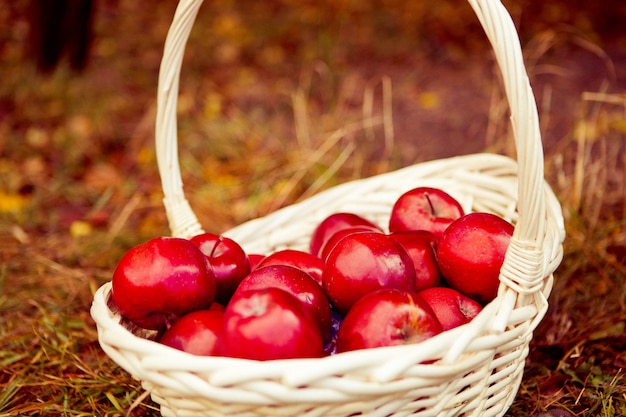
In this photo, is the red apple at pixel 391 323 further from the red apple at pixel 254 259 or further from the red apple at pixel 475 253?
the red apple at pixel 254 259

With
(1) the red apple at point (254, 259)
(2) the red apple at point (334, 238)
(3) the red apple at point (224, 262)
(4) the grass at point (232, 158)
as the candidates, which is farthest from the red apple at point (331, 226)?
(4) the grass at point (232, 158)

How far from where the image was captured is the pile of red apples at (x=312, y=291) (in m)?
1.12

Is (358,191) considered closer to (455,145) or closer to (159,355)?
(159,355)

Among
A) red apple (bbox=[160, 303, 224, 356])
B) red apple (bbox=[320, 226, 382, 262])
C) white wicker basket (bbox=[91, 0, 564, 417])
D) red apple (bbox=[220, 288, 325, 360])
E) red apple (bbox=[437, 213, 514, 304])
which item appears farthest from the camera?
red apple (bbox=[320, 226, 382, 262])

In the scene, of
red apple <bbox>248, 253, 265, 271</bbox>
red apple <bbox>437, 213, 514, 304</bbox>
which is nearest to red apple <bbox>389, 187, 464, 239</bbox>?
red apple <bbox>437, 213, 514, 304</bbox>

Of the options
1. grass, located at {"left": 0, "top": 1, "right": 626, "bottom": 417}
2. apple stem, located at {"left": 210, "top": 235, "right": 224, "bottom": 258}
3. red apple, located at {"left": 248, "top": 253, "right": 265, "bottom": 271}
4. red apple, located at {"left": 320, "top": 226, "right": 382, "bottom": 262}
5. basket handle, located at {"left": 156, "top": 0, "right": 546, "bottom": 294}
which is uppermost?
basket handle, located at {"left": 156, "top": 0, "right": 546, "bottom": 294}

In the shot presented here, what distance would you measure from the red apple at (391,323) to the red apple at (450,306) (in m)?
0.12

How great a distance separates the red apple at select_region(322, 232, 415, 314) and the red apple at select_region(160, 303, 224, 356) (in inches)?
9.2

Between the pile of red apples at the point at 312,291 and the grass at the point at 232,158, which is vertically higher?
the pile of red apples at the point at 312,291

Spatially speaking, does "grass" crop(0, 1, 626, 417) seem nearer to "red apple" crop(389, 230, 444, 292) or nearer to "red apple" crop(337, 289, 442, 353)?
"red apple" crop(389, 230, 444, 292)

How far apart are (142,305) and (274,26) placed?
4.19 m

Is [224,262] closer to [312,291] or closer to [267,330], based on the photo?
[312,291]

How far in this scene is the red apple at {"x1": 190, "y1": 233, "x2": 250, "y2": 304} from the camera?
4.76 feet

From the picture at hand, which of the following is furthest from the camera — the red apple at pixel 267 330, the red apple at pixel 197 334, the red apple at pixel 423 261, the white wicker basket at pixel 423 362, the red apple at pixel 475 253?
the red apple at pixel 423 261
